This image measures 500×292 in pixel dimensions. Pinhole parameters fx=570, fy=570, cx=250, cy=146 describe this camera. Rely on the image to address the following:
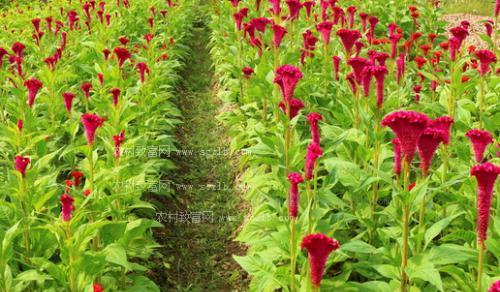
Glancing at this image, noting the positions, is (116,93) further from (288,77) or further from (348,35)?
(348,35)

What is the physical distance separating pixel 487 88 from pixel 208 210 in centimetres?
309

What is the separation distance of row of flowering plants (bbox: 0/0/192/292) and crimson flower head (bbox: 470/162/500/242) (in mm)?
1882

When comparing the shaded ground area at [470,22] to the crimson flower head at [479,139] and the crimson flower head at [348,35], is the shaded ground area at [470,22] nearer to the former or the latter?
the crimson flower head at [348,35]

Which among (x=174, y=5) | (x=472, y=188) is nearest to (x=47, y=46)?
(x=174, y=5)

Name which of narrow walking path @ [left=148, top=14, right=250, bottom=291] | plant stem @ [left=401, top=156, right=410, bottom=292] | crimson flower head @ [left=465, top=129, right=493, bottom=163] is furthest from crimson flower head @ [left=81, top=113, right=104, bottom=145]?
crimson flower head @ [left=465, top=129, right=493, bottom=163]

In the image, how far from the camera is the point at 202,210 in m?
6.19

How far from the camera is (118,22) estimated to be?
32.9 ft

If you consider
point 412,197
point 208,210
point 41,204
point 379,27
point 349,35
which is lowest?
point 208,210

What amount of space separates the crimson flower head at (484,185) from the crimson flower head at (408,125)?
0.98 feet

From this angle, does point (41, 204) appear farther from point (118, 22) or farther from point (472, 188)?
point (118, 22)

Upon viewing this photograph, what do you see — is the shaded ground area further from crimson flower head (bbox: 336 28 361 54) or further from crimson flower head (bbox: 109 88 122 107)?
crimson flower head (bbox: 109 88 122 107)

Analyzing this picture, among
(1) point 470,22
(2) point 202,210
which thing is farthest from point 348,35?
(1) point 470,22

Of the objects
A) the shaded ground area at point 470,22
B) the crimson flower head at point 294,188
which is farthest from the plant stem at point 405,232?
the shaded ground area at point 470,22

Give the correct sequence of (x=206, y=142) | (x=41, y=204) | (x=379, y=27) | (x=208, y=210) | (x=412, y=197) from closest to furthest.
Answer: (x=412, y=197) < (x=41, y=204) < (x=208, y=210) < (x=206, y=142) < (x=379, y=27)
